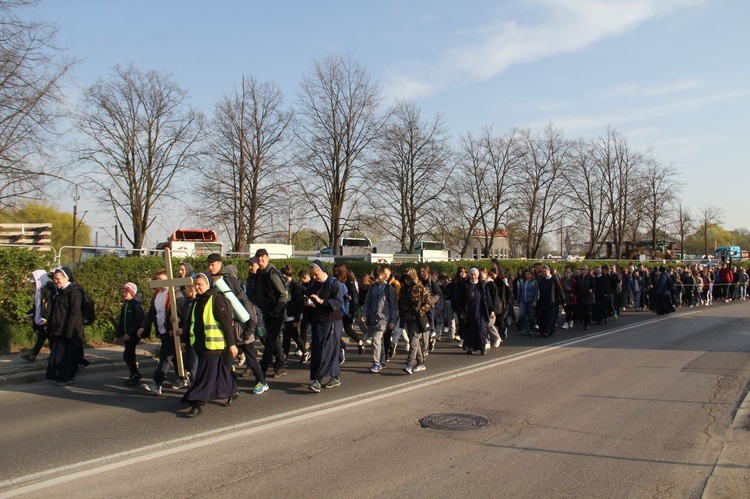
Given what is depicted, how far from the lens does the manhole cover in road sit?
20.7 ft

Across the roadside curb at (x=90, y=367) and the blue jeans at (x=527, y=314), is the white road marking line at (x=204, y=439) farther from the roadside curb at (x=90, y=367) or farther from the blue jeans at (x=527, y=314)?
the blue jeans at (x=527, y=314)

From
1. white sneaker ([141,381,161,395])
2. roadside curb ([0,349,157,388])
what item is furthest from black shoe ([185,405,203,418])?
roadside curb ([0,349,157,388])

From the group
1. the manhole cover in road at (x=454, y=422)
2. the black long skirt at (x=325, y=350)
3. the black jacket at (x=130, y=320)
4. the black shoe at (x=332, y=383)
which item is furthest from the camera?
the black jacket at (x=130, y=320)

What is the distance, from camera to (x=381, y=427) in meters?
6.32

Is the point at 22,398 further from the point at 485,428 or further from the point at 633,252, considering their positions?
the point at 633,252

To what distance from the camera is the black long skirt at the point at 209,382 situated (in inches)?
267

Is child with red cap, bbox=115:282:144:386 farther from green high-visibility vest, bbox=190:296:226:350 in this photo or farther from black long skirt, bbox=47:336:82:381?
green high-visibility vest, bbox=190:296:226:350

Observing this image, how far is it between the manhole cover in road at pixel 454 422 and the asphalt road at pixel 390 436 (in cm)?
14

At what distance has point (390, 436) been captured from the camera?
235 inches

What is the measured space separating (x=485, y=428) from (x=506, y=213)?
34.3 metres

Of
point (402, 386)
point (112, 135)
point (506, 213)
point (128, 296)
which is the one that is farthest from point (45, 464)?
point (506, 213)

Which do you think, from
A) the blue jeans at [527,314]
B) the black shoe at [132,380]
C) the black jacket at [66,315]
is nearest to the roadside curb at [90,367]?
the black jacket at [66,315]

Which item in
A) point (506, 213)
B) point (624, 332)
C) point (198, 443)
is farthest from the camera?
point (506, 213)

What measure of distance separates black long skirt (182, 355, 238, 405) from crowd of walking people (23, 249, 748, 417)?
12 mm
